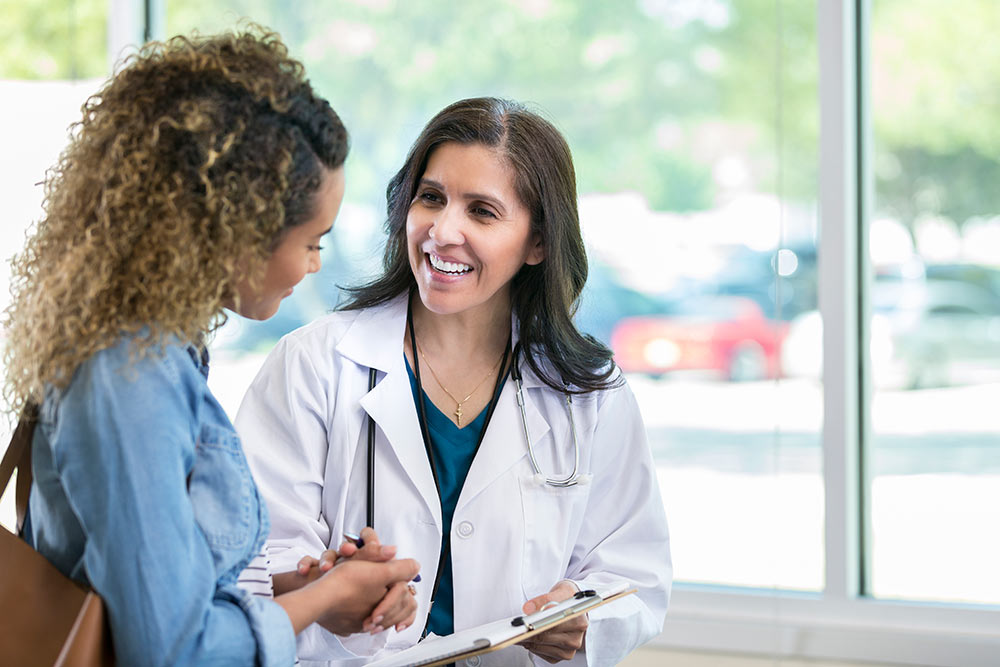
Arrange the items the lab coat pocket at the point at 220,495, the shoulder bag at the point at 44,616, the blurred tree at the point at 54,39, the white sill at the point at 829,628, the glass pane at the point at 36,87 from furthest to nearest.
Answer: the blurred tree at the point at 54,39 → the glass pane at the point at 36,87 → the white sill at the point at 829,628 → the lab coat pocket at the point at 220,495 → the shoulder bag at the point at 44,616

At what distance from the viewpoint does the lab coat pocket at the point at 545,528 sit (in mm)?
1768

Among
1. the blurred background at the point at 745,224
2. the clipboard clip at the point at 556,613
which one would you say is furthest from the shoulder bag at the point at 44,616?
the blurred background at the point at 745,224

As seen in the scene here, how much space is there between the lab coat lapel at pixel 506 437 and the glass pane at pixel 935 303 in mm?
1204

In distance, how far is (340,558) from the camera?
1.42m

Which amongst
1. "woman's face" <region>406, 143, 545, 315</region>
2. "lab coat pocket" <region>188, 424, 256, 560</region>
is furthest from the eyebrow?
"lab coat pocket" <region>188, 424, 256, 560</region>

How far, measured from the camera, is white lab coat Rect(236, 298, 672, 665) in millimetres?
1705

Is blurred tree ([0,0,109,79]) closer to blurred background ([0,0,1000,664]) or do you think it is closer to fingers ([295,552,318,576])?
blurred background ([0,0,1000,664])

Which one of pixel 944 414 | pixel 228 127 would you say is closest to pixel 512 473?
pixel 228 127

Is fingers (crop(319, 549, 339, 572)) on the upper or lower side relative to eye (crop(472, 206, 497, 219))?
lower

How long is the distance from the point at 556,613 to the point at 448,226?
729 mm

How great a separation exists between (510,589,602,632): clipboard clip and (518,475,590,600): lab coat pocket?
32 cm

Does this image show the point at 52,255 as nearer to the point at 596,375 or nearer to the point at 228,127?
the point at 228,127

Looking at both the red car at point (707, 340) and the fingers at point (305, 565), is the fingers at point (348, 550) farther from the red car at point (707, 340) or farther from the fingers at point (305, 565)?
the red car at point (707, 340)

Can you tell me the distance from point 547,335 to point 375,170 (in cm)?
121
